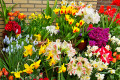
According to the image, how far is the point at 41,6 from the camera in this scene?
252 centimetres

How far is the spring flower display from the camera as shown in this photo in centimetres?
109

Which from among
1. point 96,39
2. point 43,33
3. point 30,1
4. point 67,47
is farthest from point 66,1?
point 67,47

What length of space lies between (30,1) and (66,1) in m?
0.70

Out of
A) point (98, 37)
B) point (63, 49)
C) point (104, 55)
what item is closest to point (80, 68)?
point (63, 49)

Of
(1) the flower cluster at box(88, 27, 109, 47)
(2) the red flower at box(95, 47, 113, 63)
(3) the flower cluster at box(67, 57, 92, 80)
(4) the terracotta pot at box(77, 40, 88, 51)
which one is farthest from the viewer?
(4) the terracotta pot at box(77, 40, 88, 51)

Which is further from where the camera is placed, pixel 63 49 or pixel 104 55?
pixel 104 55

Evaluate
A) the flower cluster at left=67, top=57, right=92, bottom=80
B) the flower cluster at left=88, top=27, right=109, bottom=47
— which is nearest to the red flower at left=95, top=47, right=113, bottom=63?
the flower cluster at left=88, top=27, right=109, bottom=47

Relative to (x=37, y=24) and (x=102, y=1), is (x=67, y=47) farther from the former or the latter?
(x=102, y=1)

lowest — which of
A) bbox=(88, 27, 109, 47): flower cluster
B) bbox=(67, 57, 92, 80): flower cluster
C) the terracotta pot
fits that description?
the terracotta pot

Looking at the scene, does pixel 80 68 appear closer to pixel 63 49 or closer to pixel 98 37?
pixel 63 49

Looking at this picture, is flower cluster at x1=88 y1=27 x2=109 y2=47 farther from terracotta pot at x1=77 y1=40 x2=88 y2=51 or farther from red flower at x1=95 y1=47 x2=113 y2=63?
red flower at x1=95 y1=47 x2=113 y2=63

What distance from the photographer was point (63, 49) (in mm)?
1058

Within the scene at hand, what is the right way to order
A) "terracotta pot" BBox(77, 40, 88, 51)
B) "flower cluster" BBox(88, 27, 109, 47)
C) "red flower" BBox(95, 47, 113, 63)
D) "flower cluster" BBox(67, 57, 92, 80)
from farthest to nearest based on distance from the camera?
"terracotta pot" BBox(77, 40, 88, 51)
"flower cluster" BBox(88, 27, 109, 47)
"red flower" BBox(95, 47, 113, 63)
"flower cluster" BBox(67, 57, 92, 80)

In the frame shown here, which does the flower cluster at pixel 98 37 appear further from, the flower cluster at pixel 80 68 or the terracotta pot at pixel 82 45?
the flower cluster at pixel 80 68
